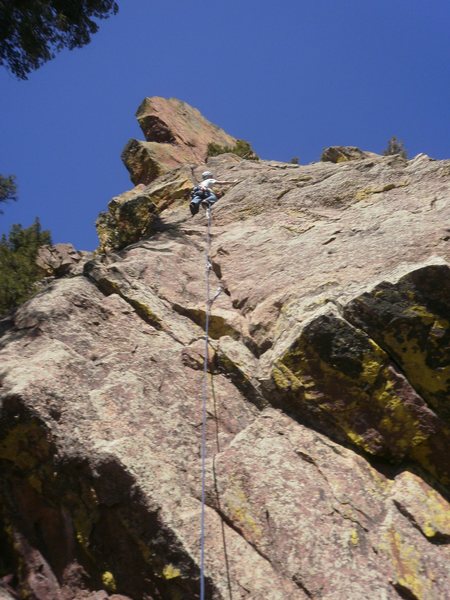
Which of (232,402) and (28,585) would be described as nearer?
(28,585)

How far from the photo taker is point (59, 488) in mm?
7008

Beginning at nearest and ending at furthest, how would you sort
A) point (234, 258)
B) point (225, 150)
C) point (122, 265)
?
point (122, 265) → point (234, 258) → point (225, 150)

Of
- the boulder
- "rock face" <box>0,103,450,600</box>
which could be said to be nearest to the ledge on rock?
the boulder

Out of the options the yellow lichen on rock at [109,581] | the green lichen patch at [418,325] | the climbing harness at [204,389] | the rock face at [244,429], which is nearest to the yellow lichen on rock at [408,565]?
the rock face at [244,429]

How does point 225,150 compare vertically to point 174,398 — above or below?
above

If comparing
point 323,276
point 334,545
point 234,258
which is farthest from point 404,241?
point 334,545

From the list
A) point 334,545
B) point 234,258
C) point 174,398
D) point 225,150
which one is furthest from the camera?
point 225,150

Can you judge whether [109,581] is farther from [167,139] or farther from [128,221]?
[167,139]

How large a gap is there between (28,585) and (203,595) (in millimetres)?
2017

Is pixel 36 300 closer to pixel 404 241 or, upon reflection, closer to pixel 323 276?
pixel 323 276

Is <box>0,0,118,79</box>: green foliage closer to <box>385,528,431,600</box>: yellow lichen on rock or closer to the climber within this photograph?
the climber

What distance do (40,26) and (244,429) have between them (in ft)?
31.5

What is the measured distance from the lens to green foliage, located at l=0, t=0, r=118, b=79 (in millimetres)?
12773

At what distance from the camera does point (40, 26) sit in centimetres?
1315
